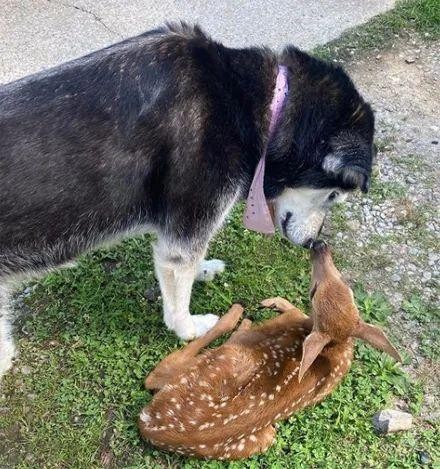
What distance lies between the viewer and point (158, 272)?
11.5 ft

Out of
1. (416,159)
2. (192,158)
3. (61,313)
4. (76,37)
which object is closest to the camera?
(192,158)

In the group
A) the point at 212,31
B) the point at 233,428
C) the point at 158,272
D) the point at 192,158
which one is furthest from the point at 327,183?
the point at 212,31

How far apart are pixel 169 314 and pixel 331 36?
3.26m

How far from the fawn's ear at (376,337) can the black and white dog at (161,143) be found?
720 millimetres

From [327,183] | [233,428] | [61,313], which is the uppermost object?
[327,183]

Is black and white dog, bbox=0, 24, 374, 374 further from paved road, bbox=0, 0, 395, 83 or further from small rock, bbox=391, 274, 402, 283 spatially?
paved road, bbox=0, 0, 395, 83

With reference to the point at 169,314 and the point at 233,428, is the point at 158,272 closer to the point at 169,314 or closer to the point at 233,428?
the point at 169,314

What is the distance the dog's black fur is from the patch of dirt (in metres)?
1.13

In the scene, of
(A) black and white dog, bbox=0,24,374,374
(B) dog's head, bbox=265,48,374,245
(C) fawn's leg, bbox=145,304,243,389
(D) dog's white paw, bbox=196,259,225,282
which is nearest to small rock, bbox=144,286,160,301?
(D) dog's white paw, bbox=196,259,225,282

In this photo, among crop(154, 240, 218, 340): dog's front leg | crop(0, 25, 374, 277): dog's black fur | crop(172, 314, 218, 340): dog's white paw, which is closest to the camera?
crop(0, 25, 374, 277): dog's black fur

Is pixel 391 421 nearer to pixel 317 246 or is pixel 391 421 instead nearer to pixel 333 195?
pixel 317 246

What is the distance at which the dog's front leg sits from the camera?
10.8 feet

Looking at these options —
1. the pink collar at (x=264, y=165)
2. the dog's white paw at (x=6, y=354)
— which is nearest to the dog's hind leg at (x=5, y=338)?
the dog's white paw at (x=6, y=354)

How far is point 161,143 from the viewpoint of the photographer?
9.60 feet
